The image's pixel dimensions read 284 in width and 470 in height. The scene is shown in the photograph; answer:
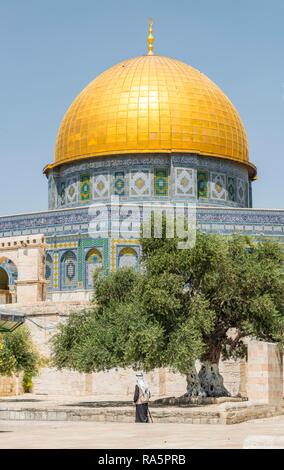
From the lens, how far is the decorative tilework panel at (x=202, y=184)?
99.9ft

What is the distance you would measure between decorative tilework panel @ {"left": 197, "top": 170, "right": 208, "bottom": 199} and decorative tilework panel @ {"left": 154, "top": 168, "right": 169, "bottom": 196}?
1.14 meters

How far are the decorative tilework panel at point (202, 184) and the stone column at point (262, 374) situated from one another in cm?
1512

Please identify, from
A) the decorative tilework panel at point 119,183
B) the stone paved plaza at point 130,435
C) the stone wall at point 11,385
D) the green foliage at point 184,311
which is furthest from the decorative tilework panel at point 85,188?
the stone paved plaza at point 130,435

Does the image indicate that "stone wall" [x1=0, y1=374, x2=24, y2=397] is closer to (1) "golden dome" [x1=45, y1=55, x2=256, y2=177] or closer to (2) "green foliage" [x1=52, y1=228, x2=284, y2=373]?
(2) "green foliage" [x1=52, y1=228, x2=284, y2=373]

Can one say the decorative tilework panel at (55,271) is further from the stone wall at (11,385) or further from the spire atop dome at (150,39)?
the spire atop dome at (150,39)

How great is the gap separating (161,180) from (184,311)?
14497 mm

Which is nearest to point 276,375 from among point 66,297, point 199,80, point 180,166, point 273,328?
point 273,328

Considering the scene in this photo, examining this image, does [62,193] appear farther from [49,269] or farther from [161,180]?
[49,269]

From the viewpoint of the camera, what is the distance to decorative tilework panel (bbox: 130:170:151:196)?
2995 centimetres

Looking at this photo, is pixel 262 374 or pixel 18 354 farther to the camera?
pixel 18 354

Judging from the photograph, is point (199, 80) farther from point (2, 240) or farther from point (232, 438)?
point (232, 438)

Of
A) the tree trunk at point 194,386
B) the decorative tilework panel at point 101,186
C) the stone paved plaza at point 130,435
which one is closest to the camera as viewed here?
the stone paved plaza at point 130,435

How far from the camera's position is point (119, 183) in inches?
1191

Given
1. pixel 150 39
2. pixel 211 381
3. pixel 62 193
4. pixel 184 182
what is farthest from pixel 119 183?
pixel 211 381
